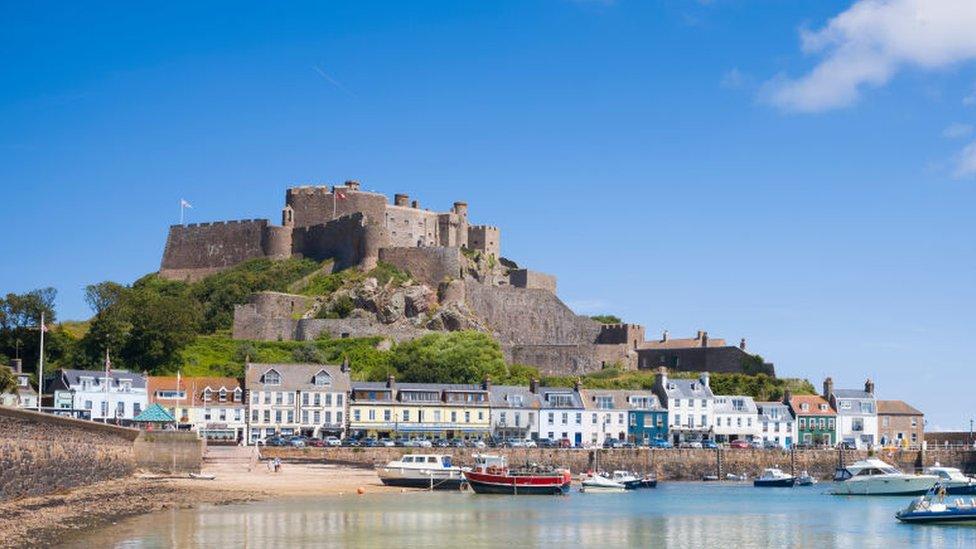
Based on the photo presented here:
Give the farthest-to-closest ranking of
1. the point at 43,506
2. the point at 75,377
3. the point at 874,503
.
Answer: the point at 75,377 → the point at 874,503 → the point at 43,506

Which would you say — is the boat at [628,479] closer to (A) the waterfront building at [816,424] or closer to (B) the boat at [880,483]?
(B) the boat at [880,483]

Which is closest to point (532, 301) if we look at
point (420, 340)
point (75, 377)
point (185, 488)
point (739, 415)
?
point (420, 340)

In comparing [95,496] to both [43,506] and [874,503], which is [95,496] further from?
[874,503]

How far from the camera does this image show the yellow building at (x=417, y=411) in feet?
237

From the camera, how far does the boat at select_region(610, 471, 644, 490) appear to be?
62.6 metres

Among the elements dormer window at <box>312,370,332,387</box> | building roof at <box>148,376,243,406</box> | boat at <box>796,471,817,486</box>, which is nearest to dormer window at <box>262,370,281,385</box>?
building roof at <box>148,376,243,406</box>

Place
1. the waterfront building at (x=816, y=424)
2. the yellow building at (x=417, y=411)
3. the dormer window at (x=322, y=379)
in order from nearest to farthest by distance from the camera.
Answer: the dormer window at (x=322, y=379) < the yellow building at (x=417, y=411) < the waterfront building at (x=816, y=424)

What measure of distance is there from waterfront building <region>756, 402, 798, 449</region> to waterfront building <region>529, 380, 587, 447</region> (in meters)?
11.6

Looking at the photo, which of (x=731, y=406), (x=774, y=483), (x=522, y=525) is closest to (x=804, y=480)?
→ (x=774, y=483)

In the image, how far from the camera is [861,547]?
37688 millimetres

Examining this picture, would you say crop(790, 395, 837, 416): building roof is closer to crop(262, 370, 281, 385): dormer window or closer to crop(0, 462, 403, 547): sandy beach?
crop(262, 370, 281, 385): dormer window

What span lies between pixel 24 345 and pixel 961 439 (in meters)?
57.4

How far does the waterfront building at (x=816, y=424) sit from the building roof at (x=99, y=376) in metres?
38.2

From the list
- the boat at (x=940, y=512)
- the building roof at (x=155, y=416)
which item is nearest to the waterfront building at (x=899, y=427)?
the boat at (x=940, y=512)
